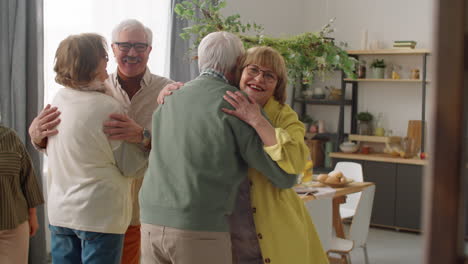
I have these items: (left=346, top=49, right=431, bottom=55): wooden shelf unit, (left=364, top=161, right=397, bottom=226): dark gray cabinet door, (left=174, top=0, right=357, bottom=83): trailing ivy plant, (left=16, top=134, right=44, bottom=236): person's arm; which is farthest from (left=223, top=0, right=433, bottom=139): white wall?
(left=16, top=134, right=44, bottom=236): person's arm

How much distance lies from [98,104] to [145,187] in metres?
0.43

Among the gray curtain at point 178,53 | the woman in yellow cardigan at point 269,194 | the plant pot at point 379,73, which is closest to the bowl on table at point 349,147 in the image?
the plant pot at point 379,73

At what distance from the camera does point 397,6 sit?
6973mm

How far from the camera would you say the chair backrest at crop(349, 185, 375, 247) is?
404cm

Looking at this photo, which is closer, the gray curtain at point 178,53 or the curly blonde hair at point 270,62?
the curly blonde hair at point 270,62

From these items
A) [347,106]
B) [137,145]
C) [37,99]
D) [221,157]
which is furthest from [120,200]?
[347,106]

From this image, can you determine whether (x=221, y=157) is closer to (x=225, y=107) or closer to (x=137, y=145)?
(x=225, y=107)

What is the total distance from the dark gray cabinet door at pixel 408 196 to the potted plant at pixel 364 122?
0.85 meters

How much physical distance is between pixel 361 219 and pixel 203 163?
241 cm

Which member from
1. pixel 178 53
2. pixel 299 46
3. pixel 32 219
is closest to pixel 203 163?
pixel 32 219

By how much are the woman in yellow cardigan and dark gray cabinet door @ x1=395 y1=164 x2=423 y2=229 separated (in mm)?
4291

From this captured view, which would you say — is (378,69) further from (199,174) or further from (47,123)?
(199,174)

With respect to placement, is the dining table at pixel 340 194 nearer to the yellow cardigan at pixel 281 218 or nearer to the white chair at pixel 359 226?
the white chair at pixel 359 226

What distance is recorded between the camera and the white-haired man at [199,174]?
6.42 ft
